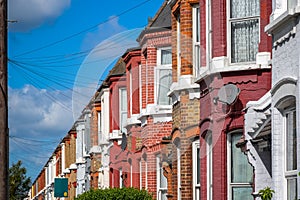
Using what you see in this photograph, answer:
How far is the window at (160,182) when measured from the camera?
2925cm

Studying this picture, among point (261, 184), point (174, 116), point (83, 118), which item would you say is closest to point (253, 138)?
point (261, 184)

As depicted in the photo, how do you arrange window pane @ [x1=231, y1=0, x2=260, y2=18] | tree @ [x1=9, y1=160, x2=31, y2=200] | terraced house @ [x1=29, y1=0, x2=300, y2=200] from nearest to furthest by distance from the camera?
terraced house @ [x1=29, y1=0, x2=300, y2=200]
window pane @ [x1=231, y1=0, x2=260, y2=18]
tree @ [x1=9, y1=160, x2=31, y2=200]

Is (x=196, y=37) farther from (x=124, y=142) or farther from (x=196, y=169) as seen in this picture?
(x=124, y=142)

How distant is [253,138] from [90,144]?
31769 mm

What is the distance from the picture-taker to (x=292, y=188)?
49.5ft

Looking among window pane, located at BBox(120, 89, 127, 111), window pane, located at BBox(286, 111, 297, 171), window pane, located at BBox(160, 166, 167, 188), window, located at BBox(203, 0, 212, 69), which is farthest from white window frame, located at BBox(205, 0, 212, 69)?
window pane, located at BBox(120, 89, 127, 111)

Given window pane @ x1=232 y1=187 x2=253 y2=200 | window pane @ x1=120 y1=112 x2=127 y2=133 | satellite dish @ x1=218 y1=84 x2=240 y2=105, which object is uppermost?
window pane @ x1=120 y1=112 x2=127 y2=133

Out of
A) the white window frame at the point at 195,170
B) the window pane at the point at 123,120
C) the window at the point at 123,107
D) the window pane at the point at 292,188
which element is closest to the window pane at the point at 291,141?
the window pane at the point at 292,188

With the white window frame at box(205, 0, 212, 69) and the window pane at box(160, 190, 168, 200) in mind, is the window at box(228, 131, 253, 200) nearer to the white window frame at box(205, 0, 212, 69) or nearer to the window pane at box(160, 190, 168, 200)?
the white window frame at box(205, 0, 212, 69)

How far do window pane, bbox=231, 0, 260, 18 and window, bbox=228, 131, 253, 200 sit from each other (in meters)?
2.56

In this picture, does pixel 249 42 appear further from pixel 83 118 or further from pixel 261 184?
pixel 83 118

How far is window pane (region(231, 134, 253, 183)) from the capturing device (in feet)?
65.4

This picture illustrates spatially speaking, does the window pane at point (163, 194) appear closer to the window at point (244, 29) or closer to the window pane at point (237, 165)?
the window pane at point (237, 165)

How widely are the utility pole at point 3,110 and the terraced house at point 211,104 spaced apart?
4.46 m
